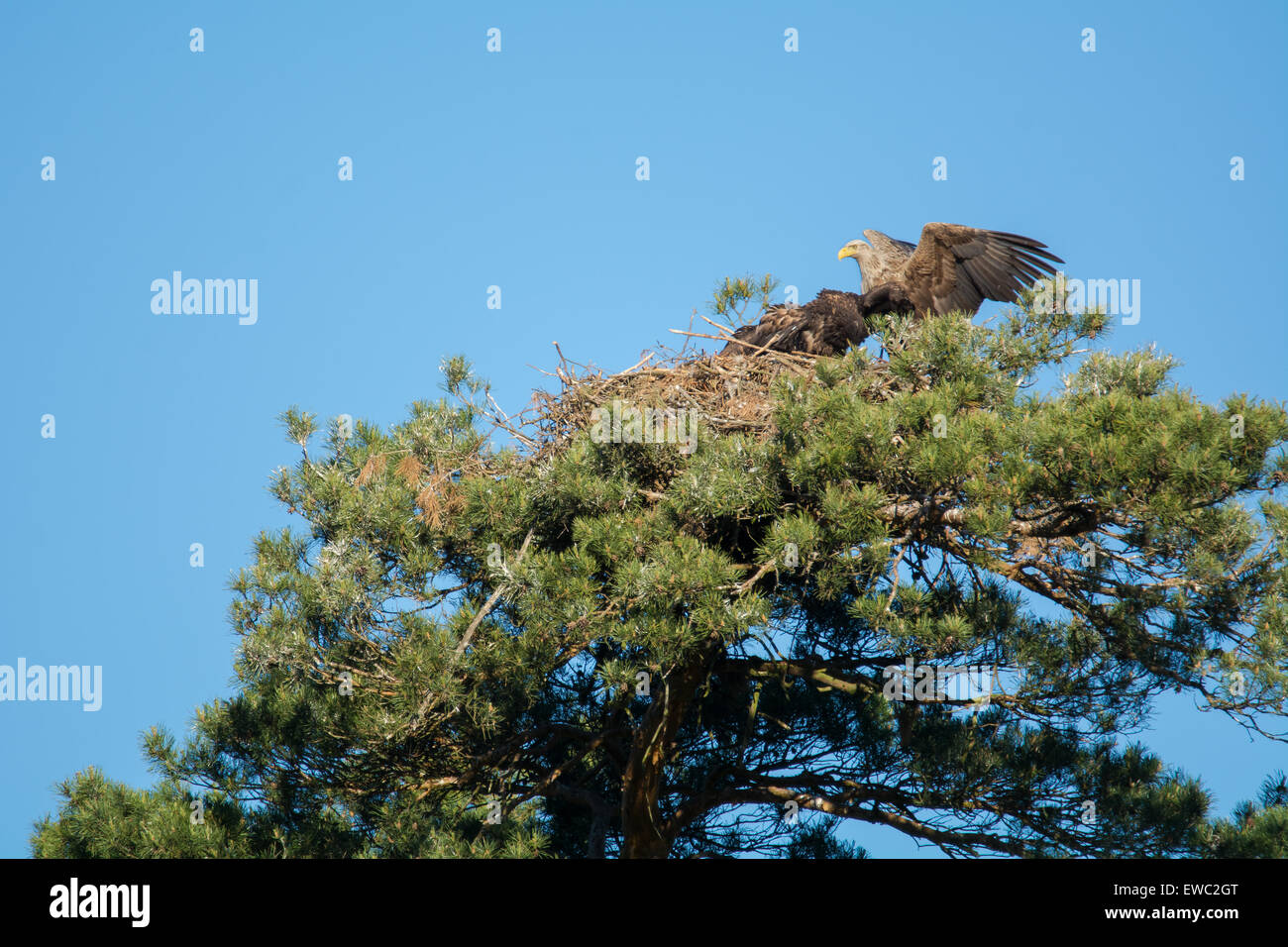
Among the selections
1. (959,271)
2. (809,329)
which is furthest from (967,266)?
(809,329)

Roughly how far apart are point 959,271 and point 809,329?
188 centimetres

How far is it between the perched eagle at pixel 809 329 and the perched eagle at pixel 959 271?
0.63m

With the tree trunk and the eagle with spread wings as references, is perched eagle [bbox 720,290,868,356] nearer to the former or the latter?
the eagle with spread wings

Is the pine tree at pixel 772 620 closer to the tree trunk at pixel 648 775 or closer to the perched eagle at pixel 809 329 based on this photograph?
the tree trunk at pixel 648 775

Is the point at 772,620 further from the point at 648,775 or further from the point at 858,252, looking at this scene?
the point at 858,252

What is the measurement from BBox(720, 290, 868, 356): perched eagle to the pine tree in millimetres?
1390

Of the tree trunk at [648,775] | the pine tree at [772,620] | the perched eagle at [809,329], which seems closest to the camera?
the pine tree at [772,620]

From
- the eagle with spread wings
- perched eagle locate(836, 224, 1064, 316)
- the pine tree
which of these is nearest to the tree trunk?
the pine tree

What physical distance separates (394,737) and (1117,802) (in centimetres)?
399

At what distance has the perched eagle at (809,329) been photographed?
852 cm

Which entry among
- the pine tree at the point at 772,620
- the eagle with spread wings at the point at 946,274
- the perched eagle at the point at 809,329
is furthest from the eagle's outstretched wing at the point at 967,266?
the pine tree at the point at 772,620

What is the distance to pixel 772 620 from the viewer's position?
271 inches

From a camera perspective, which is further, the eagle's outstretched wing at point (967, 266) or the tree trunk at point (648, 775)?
the eagle's outstretched wing at point (967, 266)

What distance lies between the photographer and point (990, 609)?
260 inches
